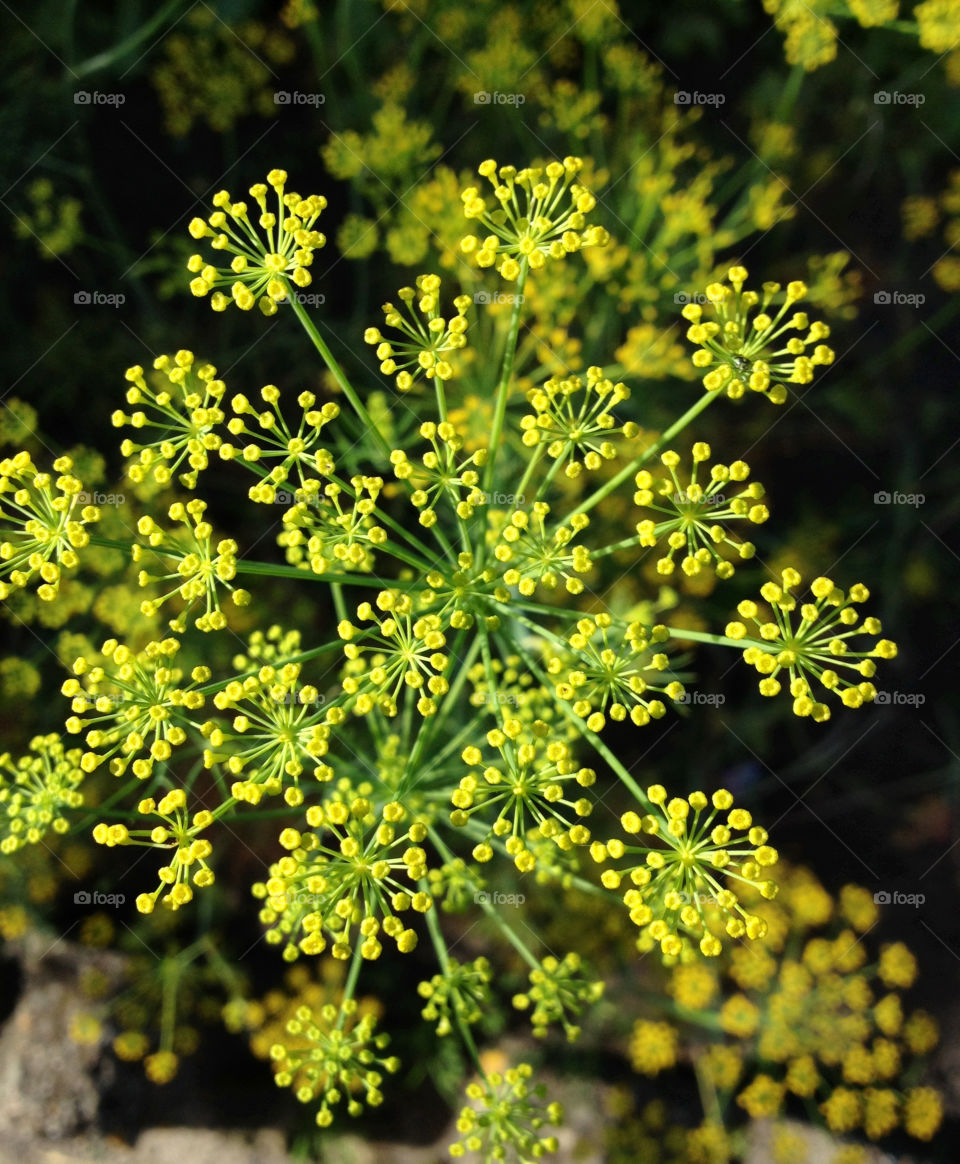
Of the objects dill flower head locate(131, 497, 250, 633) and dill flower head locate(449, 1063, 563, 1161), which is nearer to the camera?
dill flower head locate(131, 497, 250, 633)

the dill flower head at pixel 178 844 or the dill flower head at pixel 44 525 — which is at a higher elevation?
the dill flower head at pixel 44 525

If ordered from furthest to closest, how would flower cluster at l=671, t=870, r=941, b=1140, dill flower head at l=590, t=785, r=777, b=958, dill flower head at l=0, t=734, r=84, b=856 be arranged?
flower cluster at l=671, t=870, r=941, b=1140 → dill flower head at l=0, t=734, r=84, b=856 → dill flower head at l=590, t=785, r=777, b=958

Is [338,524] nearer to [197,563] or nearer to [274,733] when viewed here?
[197,563]

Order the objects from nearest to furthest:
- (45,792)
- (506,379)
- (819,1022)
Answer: (506,379) < (45,792) < (819,1022)

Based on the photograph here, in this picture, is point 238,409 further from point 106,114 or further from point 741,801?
point 741,801

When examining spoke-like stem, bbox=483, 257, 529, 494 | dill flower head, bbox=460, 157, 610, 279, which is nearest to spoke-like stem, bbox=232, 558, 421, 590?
spoke-like stem, bbox=483, 257, 529, 494

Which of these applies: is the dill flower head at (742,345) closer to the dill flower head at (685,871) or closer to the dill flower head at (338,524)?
the dill flower head at (338,524)

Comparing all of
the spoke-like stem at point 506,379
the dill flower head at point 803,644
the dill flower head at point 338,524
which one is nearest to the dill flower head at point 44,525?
the dill flower head at point 338,524

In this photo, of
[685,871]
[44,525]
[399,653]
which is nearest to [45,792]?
[44,525]

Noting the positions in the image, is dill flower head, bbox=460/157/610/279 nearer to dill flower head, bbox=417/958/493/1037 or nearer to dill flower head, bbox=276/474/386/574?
dill flower head, bbox=276/474/386/574

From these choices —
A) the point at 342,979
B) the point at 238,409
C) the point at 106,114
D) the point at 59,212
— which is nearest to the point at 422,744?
the point at 238,409

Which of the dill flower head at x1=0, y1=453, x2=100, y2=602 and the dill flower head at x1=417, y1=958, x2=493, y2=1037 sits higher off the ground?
the dill flower head at x1=0, y1=453, x2=100, y2=602
